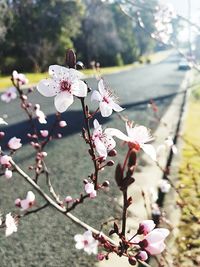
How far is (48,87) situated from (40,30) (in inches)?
1459

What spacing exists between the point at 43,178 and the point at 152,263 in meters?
3.05

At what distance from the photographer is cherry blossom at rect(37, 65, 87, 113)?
1.37m

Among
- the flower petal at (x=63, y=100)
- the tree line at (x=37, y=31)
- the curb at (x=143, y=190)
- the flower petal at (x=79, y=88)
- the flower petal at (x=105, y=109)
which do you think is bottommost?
the tree line at (x=37, y=31)

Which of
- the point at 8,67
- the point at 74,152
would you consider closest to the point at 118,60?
the point at 8,67

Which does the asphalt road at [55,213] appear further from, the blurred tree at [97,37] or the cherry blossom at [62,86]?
the blurred tree at [97,37]

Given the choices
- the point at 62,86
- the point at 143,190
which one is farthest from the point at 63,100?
the point at 143,190

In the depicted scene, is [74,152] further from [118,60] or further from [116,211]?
[118,60]

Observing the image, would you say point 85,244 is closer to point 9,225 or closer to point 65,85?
point 9,225

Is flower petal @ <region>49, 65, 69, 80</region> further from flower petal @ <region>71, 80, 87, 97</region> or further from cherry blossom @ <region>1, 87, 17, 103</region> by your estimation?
cherry blossom @ <region>1, 87, 17, 103</region>

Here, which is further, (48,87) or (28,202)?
(28,202)

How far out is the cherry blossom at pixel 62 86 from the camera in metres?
1.37

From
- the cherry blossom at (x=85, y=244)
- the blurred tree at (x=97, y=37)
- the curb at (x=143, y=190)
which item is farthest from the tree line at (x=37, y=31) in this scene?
the cherry blossom at (x=85, y=244)

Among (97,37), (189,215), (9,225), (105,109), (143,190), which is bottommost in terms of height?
(97,37)

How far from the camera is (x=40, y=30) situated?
3697cm
